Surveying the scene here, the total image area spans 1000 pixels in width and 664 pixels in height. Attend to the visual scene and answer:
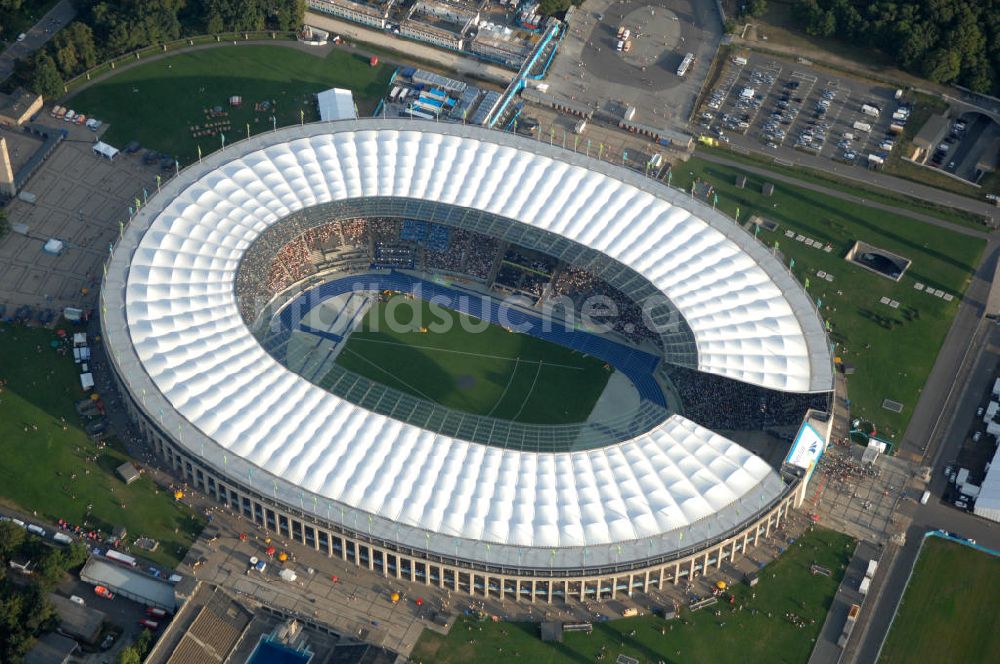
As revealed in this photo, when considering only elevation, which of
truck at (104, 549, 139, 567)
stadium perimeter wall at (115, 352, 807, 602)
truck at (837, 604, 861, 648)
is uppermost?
truck at (837, 604, 861, 648)

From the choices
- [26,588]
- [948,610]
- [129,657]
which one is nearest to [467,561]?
[129,657]

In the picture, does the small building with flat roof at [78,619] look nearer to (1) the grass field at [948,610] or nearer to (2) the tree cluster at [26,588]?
(2) the tree cluster at [26,588]

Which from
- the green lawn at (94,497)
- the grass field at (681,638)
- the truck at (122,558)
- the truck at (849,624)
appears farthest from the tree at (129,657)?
the truck at (849,624)

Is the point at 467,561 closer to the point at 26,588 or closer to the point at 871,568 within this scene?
the point at 871,568

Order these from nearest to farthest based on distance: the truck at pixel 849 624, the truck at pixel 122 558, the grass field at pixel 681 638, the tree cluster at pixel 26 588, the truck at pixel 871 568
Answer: the tree cluster at pixel 26 588 < the grass field at pixel 681 638 < the truck at pixel 849 624 < the truck at pixel 122 558 < the truck at pixel 871 568

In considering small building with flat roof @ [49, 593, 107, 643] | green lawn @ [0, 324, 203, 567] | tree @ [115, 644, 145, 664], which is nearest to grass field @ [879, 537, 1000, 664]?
tree @ [115, 644, 145, 664]

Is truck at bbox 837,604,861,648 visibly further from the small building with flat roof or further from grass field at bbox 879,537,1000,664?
the small building with flat roof
